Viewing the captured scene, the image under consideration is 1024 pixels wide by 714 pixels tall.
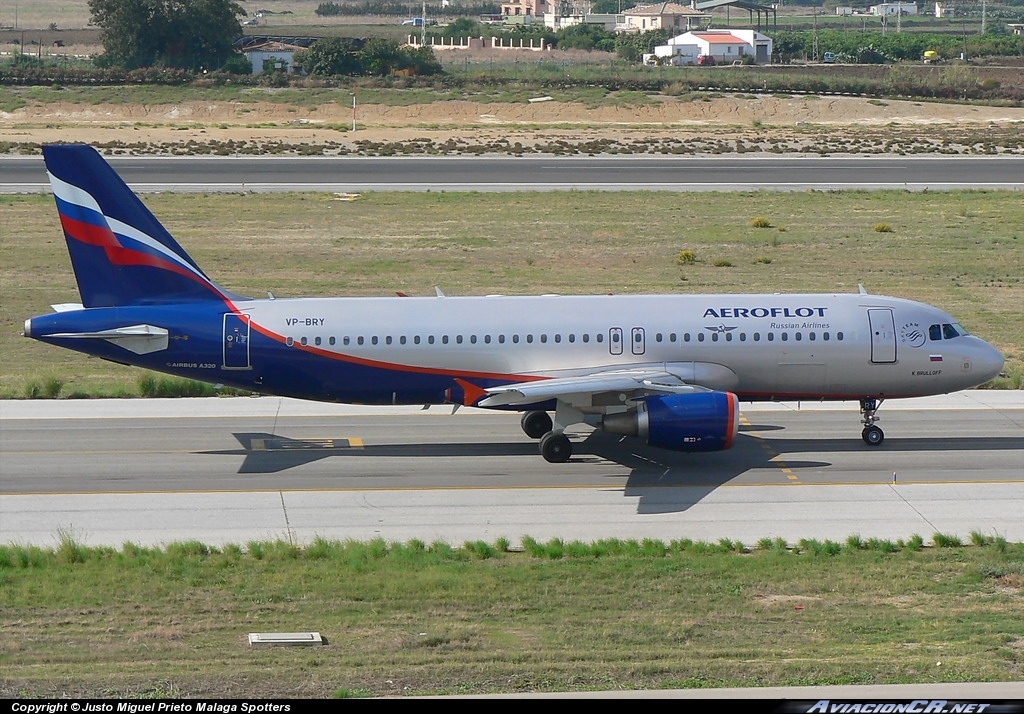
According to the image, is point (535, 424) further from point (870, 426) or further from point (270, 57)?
point (270, 57)

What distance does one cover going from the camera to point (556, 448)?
31.4m

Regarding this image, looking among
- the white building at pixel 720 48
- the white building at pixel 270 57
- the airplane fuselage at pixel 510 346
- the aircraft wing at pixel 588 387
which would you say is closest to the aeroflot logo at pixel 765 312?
the airplane fuselage at pixel 510 346

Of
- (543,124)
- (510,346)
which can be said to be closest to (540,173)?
(543,124)

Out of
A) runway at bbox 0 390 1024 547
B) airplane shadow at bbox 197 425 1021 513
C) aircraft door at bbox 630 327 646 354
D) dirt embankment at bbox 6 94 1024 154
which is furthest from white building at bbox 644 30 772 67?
aircraft door at bbox 630 327 646 354

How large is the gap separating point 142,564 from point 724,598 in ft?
33.5

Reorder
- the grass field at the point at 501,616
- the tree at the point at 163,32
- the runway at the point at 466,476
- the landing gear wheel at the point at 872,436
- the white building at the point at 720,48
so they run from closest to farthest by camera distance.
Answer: the grass field at the point at 501,616, the runway at the point at 466,476, the landing gear wheel at the point at 872,436, the tree at the point at 163,32, the white building at the point at 720,48

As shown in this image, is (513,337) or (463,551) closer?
(463,551)

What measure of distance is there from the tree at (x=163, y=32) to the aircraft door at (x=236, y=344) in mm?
121095

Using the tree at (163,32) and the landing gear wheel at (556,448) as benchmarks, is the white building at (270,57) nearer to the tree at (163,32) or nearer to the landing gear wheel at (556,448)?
the tree at (163,32)

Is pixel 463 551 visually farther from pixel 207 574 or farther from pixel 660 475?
pixel 660 475

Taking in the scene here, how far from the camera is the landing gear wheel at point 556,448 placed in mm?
31391

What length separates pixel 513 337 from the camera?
105 ft

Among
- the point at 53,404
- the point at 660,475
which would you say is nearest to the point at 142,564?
the point at 660,475
